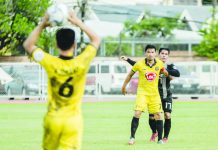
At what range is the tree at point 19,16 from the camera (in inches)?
1767

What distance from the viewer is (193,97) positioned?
3769cm

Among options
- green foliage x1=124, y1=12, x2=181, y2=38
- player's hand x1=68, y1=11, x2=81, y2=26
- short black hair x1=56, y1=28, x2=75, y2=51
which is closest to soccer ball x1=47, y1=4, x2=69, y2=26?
player's hand x1=68, y1=11, x2=81, y2=26

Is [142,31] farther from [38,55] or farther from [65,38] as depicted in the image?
[65,38]

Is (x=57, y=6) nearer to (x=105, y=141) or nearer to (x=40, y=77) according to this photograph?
(x=105, y=141)

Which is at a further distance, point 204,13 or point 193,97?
point 204,13

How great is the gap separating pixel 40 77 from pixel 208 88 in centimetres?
863

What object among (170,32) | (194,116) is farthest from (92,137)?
(170,32)

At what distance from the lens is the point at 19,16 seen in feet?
154

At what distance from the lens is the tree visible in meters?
44.9

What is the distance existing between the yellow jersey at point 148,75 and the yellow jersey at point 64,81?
6.00m

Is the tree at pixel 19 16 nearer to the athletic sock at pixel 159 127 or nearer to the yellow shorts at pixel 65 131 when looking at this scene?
the athletic sock at pixel 159 127

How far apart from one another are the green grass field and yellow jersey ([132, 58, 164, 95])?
1067 mm

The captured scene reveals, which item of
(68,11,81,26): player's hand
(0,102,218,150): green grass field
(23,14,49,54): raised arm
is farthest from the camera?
(0,102,218,150): green grass field

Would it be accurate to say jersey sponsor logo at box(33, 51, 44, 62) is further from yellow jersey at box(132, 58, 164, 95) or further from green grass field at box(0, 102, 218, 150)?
yellow jersey at box(132, 58, 164, 95)
